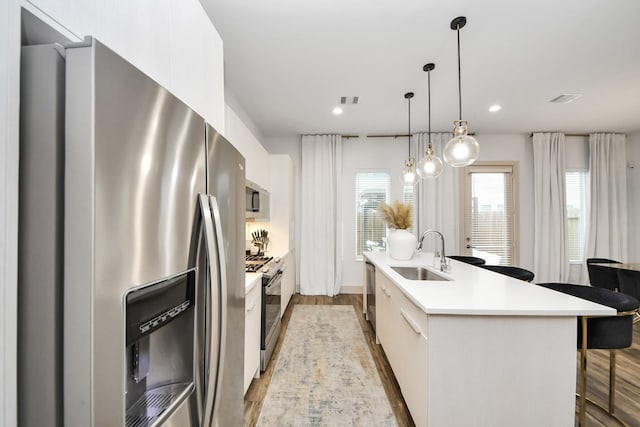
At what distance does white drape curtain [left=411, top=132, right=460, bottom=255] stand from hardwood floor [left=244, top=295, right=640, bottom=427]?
7.47ft

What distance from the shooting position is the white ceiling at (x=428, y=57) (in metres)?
1.86

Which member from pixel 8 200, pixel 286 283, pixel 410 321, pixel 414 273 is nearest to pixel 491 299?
pixel 410 321

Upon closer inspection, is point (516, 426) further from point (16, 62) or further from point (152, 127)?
point (16, 62)

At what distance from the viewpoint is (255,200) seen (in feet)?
9.87

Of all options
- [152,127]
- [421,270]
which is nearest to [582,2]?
[421,270]

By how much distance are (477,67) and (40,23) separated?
315 centimetres

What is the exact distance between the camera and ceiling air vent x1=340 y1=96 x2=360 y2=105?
10.5 feet

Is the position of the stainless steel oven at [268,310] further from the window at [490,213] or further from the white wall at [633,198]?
the white wall at [633,198]

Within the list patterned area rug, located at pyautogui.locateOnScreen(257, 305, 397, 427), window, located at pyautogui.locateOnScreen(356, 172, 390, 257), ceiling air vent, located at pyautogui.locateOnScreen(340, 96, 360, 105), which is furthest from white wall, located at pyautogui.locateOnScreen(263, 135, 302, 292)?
patterned area rug, located at pyautogui.locateOnScreen(257, 305, 397, 427)

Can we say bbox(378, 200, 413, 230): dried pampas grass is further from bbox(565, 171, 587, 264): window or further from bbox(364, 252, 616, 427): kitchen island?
bbox(565, 171, 587, 264): window

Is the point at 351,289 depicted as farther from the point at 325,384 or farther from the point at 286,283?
the point at 325,384

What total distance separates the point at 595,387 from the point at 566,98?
317 cm

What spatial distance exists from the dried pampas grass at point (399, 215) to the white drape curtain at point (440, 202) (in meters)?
1.77

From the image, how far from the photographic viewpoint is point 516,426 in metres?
1.29
